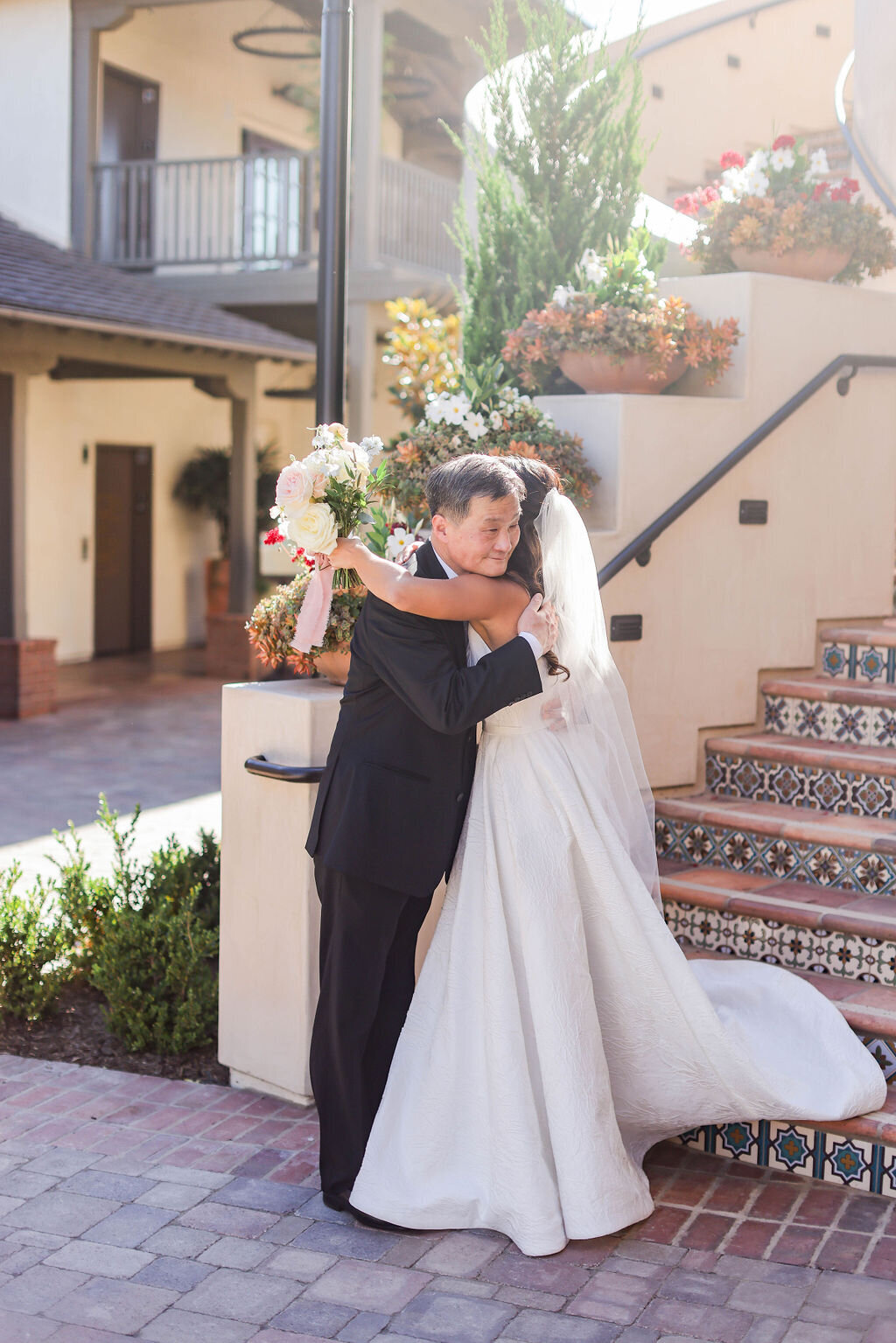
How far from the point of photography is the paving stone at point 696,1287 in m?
3.09

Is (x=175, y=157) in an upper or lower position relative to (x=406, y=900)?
upper

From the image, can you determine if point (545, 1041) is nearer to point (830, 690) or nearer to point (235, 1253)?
point (235, 1253)

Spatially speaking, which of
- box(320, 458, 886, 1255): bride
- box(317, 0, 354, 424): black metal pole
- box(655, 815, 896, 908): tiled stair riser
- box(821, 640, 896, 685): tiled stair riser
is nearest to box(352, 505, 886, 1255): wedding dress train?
box(320, 458, 886, 1255): bride

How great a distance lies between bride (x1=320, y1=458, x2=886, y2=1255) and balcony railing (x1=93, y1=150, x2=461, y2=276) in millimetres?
12145

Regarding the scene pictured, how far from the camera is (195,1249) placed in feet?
10.8

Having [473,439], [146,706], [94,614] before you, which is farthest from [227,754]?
[94,614]

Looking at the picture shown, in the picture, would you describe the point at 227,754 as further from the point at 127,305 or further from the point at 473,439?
the point at 127,305

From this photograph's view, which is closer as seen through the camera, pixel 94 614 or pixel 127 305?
pixel 127 305

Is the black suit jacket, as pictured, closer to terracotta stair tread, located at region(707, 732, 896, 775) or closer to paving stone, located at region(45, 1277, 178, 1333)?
paving stone, located at region(45, 1277, 178, 1333)

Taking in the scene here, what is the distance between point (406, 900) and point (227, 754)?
104 cm

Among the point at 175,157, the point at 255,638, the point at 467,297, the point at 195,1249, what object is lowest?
the point at 195,1249

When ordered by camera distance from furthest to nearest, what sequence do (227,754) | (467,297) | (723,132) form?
(723,132), (467,297), (227,754)

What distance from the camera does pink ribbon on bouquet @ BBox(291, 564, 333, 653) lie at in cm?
369

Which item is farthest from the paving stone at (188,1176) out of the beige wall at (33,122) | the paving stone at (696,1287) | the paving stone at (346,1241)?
the beige wall at (33,122)
